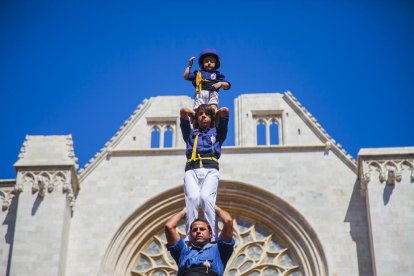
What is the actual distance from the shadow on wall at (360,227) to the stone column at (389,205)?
37 centimetres

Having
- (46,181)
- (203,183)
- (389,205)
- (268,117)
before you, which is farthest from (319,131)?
(203,183)

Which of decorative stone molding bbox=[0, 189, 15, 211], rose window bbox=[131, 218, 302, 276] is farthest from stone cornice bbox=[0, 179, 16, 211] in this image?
rose window bbox=[131, 218, 302, 276]

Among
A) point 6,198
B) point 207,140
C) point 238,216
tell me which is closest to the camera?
point 207,140

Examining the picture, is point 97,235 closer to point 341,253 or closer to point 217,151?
point 341,253

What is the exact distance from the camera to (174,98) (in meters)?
23.8

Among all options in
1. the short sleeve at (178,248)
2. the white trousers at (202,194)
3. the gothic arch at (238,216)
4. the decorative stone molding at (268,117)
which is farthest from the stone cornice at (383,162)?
the short sleeve at (178,248)

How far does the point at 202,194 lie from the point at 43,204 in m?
8.73

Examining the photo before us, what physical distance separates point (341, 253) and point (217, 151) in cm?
816

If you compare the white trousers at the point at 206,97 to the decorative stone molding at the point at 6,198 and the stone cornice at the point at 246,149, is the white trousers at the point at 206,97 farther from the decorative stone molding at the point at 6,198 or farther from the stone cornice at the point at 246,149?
the decorative stone molding at the point at 6,198

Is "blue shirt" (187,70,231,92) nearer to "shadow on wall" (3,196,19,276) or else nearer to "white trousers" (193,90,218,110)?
"white trousers" (193,90,218,110)

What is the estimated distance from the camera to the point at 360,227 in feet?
69.5

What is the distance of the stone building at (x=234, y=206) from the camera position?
20.6 meters

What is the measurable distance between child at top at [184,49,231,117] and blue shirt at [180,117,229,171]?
0.48 m

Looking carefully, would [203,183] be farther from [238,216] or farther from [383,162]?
[238,216]
